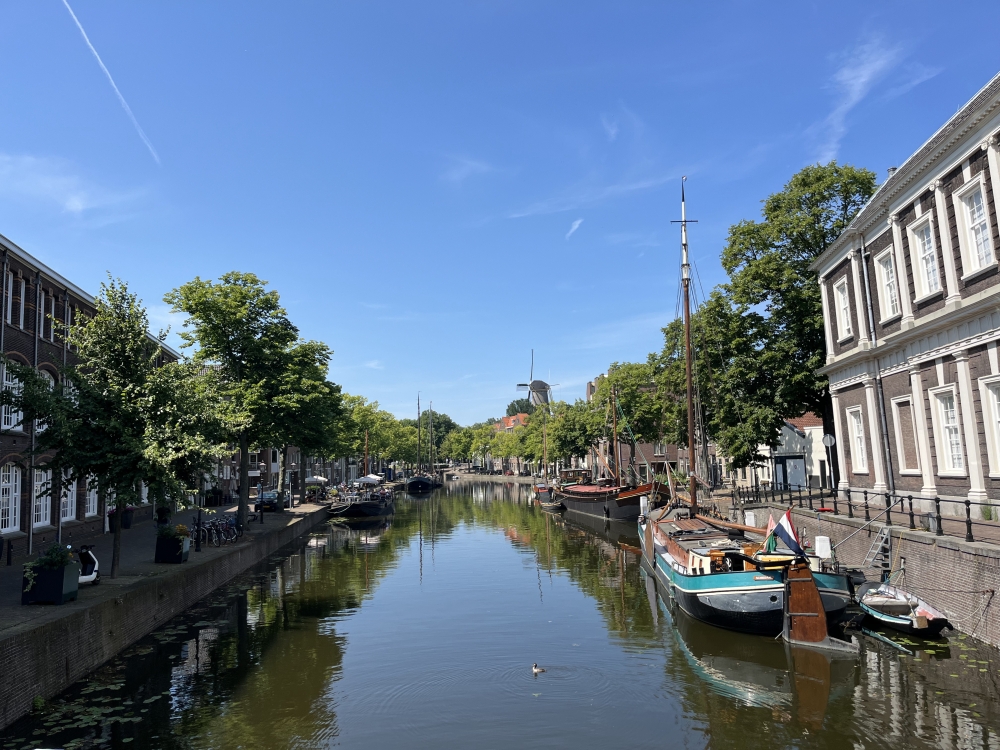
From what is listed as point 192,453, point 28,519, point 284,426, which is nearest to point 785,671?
point 192,453

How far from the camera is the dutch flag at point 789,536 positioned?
1612 centimetres

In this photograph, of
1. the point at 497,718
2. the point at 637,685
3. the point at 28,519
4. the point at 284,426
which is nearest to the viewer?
the point at 497,718

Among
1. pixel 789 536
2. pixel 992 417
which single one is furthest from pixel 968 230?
pixel 789 536

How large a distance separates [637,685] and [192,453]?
40.2 feet

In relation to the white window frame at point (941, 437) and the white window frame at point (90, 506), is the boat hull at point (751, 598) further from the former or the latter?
the white window frame at point (90, 506)

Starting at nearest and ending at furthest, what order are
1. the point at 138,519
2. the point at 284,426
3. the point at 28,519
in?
the point at 28,519
the point at 284,426
the point at 138,519

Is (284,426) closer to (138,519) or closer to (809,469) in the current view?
(138,519)

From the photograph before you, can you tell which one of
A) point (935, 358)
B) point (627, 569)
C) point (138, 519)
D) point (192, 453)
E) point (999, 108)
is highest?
point (999, 108)

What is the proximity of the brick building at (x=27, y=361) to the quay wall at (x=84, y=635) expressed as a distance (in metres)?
5.45

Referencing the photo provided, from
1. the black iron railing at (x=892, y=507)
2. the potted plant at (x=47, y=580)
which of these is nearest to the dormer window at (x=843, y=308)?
the black iron railing at (x=892, y=507)

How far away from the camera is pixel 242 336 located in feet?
111

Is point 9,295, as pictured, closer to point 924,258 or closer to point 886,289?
point 924,258

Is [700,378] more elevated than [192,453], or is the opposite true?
[700,378]

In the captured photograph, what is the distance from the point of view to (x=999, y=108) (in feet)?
59.2
